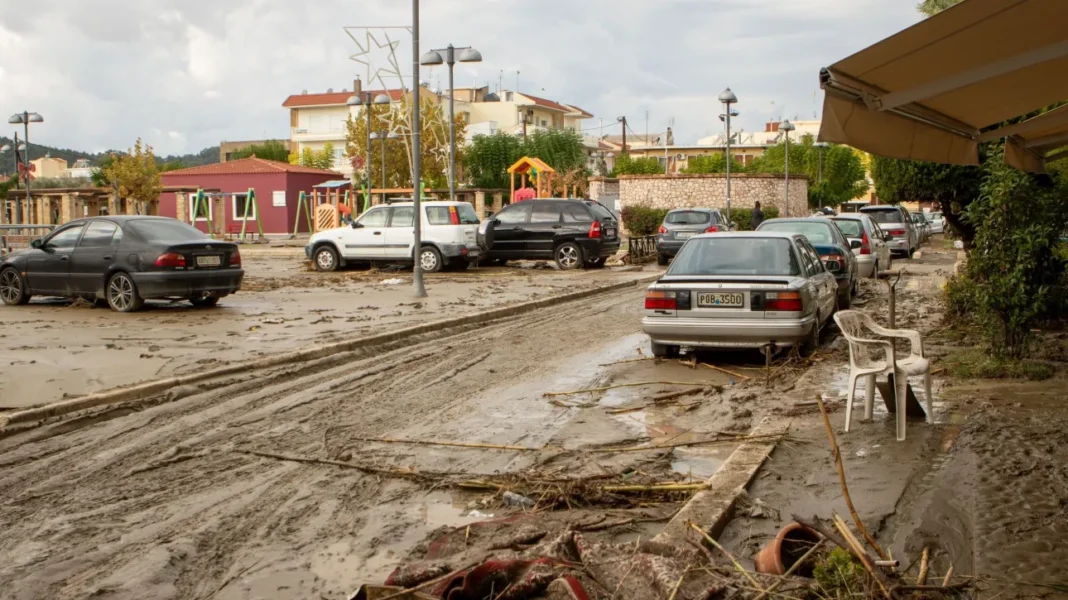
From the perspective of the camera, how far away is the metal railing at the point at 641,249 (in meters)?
30.2

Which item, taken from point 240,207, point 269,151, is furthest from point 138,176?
point 269,151

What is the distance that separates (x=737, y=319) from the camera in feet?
36.8

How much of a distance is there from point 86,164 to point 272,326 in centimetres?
17985

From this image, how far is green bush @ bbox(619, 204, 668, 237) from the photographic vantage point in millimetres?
41188

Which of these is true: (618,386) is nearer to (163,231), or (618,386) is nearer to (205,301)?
(163,231)

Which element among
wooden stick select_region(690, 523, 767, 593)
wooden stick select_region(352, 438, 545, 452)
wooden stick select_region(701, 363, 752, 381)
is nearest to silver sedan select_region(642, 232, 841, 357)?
wooden stick select_region(701, 363, 752, 381)

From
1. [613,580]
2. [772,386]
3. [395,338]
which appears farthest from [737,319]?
[613,580]

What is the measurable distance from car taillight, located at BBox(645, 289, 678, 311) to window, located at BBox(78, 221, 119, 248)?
9.43m

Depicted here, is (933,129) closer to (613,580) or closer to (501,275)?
(613,580)

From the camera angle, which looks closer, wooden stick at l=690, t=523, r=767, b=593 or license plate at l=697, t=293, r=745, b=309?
wooden stick at l=690, t=523, r=767, b=593

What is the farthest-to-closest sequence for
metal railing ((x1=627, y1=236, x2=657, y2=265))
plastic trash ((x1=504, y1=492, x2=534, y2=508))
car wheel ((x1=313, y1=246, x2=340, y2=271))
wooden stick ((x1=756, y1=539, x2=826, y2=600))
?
→ metal railing ((x1=627, y1=236, x2=657, y2=265)) → car wheel ((x1=313, y1=246, x2=340, y2=271)) → plastic trash ((x1=504, y1=492, x2=534, y2=508)) → wooden stick ((x1=756, y1=539, x2=826, y2=600))

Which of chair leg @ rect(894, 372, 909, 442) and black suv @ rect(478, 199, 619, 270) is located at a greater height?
black suv @ rect(478, 199, 619, 270)

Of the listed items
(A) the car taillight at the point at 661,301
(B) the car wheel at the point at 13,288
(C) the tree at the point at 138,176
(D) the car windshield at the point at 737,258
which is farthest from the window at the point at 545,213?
(C) the tree at the point at 138,176

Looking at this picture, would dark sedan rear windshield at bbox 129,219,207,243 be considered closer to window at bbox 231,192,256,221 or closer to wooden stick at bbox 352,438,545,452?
wooden stick at bbox 352,438,545,452
